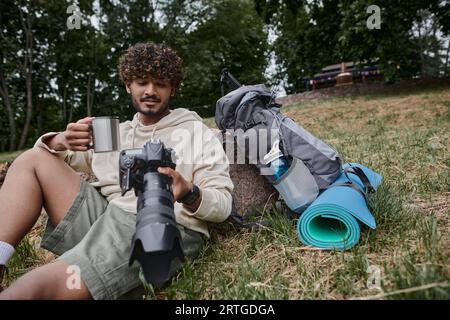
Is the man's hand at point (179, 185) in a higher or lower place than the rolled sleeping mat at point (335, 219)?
higher

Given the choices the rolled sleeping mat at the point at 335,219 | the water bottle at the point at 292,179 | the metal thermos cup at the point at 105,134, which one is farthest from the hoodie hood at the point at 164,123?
the rolled sleeping mat at the point at 335,219

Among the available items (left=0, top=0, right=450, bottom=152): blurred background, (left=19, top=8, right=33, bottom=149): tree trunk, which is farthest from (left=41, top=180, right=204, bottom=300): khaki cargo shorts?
(left=19, top=8, right=33, bottom=149): tree trunk

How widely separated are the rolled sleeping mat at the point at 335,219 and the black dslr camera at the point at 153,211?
0.83m

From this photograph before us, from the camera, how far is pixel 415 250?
1768 millimetres

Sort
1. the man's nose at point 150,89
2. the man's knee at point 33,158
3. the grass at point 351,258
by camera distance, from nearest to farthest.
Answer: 1. the grass at point 351,258
2. the man's knee at point 33,158
3. the man's nose at point 150,89

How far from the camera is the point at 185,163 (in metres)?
2.17

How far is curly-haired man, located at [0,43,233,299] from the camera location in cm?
163

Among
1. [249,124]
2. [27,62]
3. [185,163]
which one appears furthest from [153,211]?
[27,62]

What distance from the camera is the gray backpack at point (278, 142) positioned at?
237cm

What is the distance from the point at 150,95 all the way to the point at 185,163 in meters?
0.50

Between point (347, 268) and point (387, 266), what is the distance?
171 millimetres

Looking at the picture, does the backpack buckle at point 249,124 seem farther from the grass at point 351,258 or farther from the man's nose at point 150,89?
the man's nose at point 150,89

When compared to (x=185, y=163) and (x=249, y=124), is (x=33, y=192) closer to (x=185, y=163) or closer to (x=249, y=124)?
(x=185, y=163)

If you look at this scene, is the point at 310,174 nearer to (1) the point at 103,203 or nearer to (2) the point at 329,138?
(1) the point at 103,203
